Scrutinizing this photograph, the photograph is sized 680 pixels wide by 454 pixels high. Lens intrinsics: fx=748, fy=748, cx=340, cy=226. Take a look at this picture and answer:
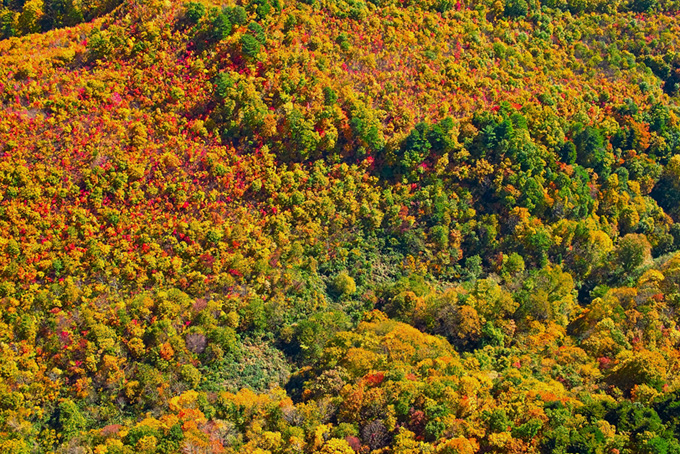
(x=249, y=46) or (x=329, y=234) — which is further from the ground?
(x=249, y=46)

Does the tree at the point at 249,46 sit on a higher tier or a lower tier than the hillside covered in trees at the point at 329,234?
higher

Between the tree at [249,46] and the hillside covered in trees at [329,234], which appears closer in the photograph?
the hillside covered in trees at [329,234]

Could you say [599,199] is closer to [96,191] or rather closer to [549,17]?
[549,17]

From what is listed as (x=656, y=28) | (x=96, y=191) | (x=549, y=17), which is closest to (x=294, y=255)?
(x=96, y=191)

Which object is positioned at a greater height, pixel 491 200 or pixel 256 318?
pixel 491 200

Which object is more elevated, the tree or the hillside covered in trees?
the tree

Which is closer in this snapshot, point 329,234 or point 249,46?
point 249,46

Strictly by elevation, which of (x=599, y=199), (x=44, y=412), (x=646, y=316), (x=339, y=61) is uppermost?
(x=339, y=61)

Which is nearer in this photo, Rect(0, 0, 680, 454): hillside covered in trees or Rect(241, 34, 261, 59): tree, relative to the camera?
Rect(0, 0, 680, 454): hillside covered in trees
